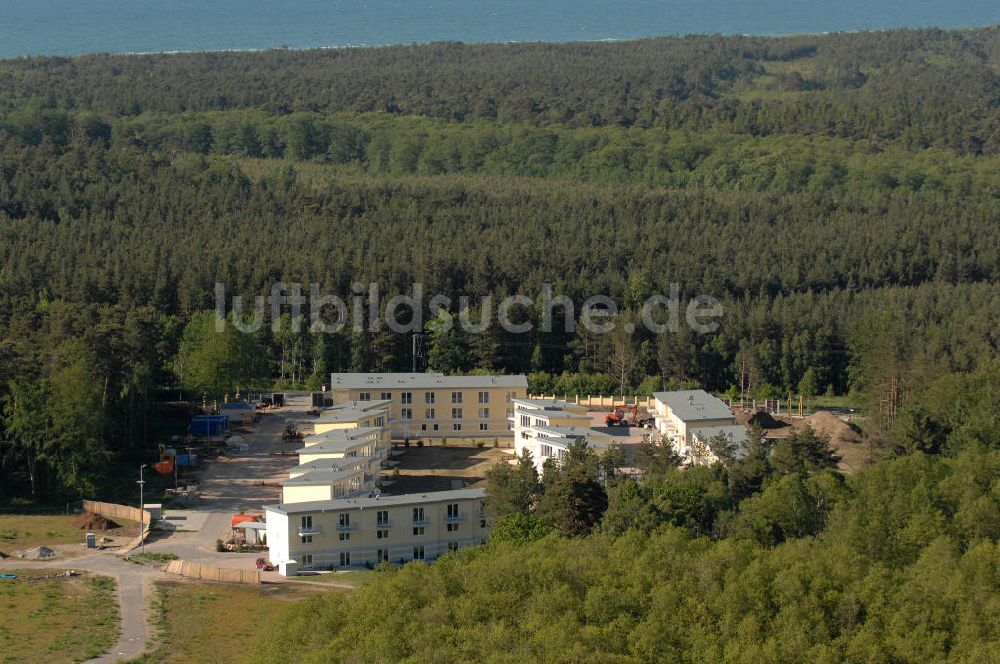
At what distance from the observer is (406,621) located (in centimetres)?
2914

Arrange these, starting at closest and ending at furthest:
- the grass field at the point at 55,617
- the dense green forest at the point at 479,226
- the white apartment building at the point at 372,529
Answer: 1. the grass field at the point at 55,617
2. the white apartment building at the point at 372,529
3. the dense green forest at the point at 479,226

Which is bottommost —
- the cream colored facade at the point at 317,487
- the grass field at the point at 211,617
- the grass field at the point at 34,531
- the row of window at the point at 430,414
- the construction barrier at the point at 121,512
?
the grass field at the point at 211,617

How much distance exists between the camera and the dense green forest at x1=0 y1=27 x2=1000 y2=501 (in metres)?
51.2

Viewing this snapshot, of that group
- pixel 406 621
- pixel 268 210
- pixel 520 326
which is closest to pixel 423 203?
pixel 268 210

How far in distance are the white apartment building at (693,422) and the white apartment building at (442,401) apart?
16.5 ft

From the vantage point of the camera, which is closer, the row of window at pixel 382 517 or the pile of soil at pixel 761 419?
the row of window at pixel 382 517

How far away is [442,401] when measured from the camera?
5066 centimetres

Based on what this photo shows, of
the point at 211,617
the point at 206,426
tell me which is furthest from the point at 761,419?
the point at 211,617

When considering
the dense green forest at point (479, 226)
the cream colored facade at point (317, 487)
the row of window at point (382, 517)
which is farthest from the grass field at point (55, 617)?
the dense green forest at point (479, 226)

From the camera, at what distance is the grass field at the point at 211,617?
31.8 m

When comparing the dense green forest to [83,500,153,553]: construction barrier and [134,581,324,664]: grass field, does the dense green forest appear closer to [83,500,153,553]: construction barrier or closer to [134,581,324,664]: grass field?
[83,500,153,553]: construction barrier

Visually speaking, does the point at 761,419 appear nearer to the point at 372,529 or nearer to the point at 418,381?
the point at 418,381

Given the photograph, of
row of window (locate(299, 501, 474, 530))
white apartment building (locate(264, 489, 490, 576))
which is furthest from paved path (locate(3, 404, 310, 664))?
row of window (locate(299, 501, 474, 530))

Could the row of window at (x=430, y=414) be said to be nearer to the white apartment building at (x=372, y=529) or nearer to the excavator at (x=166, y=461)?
the excavator at (x=166, y=461)
